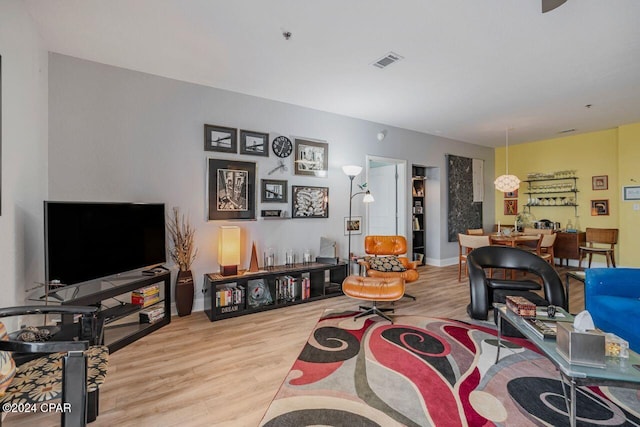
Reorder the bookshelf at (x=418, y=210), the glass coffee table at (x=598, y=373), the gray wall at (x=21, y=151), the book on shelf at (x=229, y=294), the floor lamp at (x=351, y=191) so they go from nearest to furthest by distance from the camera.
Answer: the glass coffee table at (x=598, y=373)
the gray wall at (x=21, y=151)
the book on shelf at (x=229, y=294)
the floor lamp at (x=351, y=191)
the bookshelf at (x=418, y=210)

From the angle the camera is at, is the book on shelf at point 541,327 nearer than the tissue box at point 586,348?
No

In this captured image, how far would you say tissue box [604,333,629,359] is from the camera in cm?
162

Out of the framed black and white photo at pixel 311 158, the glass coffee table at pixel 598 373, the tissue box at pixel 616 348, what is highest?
the framed black and white photo at pixel 311 158

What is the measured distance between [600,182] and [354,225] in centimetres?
536

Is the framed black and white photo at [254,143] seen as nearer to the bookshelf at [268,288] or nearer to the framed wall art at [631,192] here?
the bookshelf at [268,288]

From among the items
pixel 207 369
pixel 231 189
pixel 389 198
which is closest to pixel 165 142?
pixel 231 189

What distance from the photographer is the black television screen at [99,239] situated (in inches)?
86.0

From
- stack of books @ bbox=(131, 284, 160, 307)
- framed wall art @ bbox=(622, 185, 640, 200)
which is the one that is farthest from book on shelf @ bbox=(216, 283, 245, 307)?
framed wall art @ bbox=(622, 185, 640, 200)

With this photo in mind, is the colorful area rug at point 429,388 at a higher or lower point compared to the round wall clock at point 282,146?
lower

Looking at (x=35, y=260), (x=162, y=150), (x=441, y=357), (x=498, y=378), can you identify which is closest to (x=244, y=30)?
(x=162, y=150)

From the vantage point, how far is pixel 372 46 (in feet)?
9.02

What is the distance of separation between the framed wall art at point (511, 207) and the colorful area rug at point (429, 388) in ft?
18.1

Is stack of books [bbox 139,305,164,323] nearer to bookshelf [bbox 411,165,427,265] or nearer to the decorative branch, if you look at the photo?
the decorative branch

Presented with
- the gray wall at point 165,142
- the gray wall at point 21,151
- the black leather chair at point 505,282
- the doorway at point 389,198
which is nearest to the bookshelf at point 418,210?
the doorway at point 389,198
